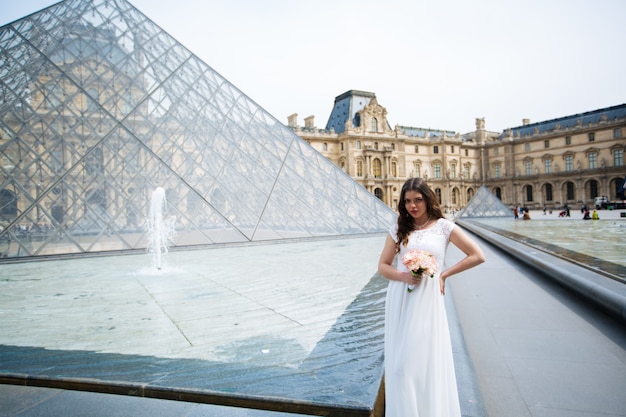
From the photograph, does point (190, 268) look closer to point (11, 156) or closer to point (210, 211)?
point (210, 211)

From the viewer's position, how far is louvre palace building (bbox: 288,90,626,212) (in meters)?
45.6

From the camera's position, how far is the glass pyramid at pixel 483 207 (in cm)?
3042

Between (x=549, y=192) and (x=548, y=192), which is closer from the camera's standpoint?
(x=549, y=192)

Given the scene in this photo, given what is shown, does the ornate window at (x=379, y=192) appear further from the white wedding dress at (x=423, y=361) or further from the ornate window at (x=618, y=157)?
the white wedding dress at (x=423, y=361)

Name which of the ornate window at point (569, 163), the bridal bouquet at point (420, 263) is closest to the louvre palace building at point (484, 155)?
the ornate window at point (569, 163)

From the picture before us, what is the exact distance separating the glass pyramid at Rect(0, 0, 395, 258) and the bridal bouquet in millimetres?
9393

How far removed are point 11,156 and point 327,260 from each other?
8.40 metres

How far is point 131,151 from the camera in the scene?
34.8 feet

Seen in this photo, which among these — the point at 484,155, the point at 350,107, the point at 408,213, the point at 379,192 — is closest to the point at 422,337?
the point at 408,213

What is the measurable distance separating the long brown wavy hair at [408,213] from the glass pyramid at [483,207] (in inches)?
1203

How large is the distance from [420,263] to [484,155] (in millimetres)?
60038

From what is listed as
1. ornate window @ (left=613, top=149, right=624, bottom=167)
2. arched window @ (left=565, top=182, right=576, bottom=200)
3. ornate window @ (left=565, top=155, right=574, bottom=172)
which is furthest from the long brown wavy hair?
ornate window @ (left=565, top=155, right=574, bottom=172)

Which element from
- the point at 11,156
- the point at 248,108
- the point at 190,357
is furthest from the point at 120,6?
the point at 190,357

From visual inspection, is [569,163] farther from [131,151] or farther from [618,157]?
[131,151]
